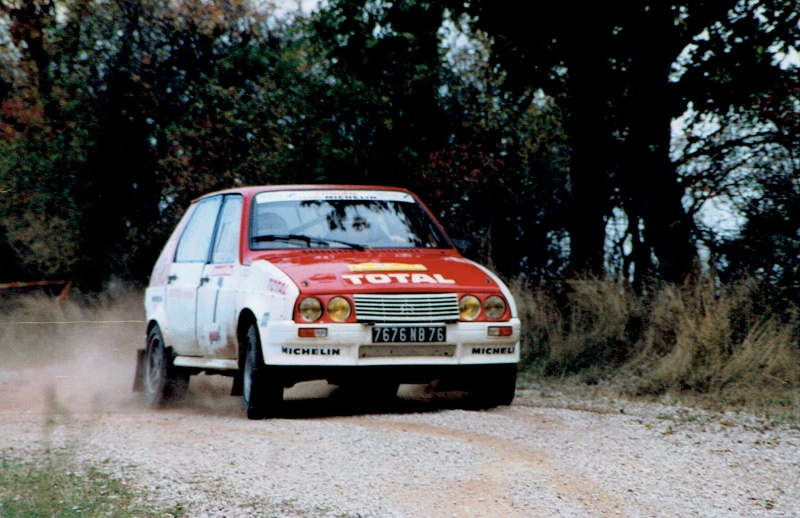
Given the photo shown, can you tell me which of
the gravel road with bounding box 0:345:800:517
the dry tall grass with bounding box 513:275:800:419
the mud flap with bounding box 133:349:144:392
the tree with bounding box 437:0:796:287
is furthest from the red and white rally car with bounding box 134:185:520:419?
the tree with bounding box 437:0:796:287

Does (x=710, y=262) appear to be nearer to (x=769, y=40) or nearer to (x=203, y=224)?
(x=769, y=40)

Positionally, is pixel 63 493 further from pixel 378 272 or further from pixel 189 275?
pixel 189 275

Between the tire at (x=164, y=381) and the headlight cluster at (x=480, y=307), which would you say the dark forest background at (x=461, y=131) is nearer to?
the headlight cluster at (x=480, y=307)

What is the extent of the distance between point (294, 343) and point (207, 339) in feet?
5.50

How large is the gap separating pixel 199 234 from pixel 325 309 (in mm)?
2704

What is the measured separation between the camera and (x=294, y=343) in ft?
29.4

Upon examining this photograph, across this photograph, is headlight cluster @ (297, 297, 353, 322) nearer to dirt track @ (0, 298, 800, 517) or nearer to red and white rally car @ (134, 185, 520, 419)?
red and white rally car @ (134, 185, 520, 419)

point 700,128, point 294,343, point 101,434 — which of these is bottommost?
point 101,434

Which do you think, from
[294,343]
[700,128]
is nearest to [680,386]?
[294,343]

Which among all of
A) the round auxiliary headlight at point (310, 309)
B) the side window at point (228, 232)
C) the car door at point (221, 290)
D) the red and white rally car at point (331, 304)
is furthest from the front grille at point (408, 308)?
the side window at point (228, 232)

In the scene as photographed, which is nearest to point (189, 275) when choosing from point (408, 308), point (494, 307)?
point (408, 308)

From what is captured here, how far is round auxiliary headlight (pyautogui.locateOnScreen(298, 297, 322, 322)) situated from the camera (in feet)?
29.4

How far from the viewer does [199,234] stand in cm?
1128

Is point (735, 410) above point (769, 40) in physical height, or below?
below
